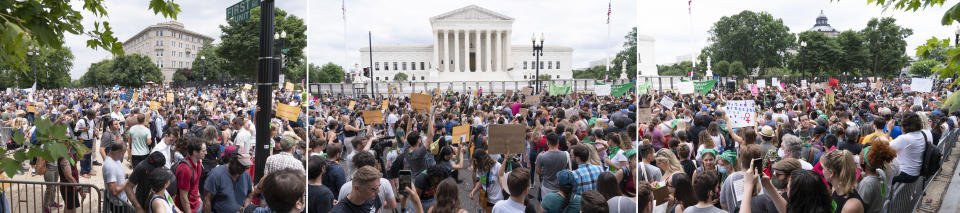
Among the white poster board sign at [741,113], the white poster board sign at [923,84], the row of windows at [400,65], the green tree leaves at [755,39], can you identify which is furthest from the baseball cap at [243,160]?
the row of windows at [400,65]

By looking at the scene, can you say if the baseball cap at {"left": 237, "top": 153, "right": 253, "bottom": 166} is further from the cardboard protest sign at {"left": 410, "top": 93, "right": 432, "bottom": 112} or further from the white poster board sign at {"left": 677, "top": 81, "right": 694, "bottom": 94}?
the white poster board sign at {"left": 677, "top": 81, "right": 694, "bottom": 94}

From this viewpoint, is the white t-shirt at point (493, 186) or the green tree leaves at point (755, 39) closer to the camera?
the white t-shirt at point (493, 186)

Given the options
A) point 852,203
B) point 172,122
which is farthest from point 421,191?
point 172,122

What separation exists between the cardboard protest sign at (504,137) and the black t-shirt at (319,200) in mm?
2284

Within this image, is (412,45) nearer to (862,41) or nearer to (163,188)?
(862,41)

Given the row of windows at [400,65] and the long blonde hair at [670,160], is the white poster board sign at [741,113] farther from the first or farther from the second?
the row of windows at [400,65]

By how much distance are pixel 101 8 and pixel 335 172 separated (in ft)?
7.78

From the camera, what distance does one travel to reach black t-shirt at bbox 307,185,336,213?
168 inches

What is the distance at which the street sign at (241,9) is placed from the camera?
5660 millimetres

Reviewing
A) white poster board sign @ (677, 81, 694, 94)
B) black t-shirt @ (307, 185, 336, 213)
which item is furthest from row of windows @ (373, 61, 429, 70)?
black t-shirt @ (307, 185, 336, 213)

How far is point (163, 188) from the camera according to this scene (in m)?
4.21

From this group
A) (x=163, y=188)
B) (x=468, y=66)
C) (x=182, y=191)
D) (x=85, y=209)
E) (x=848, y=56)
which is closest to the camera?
(x=163, y=188)

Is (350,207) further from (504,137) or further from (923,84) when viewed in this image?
(923,84)

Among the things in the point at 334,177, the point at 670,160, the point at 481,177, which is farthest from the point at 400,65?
the point at 670,160
